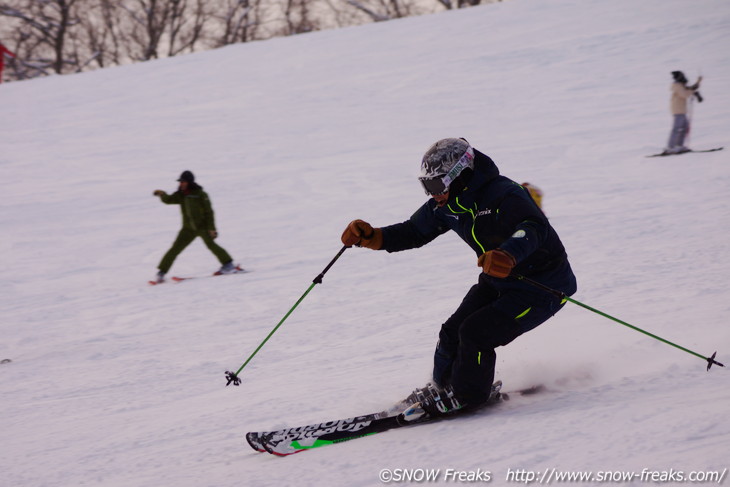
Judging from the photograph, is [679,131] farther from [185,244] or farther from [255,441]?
[255,441]

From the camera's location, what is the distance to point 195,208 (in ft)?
30.0

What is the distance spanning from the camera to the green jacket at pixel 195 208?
30.0 feet

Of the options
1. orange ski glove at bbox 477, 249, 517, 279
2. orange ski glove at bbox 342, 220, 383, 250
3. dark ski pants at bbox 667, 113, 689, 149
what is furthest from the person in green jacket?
dark ski pants at bbox 667, 113, 689, 149

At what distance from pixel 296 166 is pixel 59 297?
23.1 ft

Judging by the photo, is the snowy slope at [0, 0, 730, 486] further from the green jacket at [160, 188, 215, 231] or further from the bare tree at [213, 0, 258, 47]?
the bare tree at [213, 0, 258, 47]

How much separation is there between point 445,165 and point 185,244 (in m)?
6.25

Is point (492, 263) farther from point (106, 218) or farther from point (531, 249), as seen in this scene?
point (106, 218)

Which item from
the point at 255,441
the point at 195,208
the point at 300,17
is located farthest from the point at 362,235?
the point at 300,17

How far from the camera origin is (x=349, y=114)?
1786cm

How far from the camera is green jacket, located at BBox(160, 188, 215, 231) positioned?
9.13 m

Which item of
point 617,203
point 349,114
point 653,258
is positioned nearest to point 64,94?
point 349,114

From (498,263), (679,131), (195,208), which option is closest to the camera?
(498,263)

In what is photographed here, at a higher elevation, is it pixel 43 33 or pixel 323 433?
pixel 43 33

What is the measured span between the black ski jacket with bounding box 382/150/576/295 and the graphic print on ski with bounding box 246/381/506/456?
0.92 meters
